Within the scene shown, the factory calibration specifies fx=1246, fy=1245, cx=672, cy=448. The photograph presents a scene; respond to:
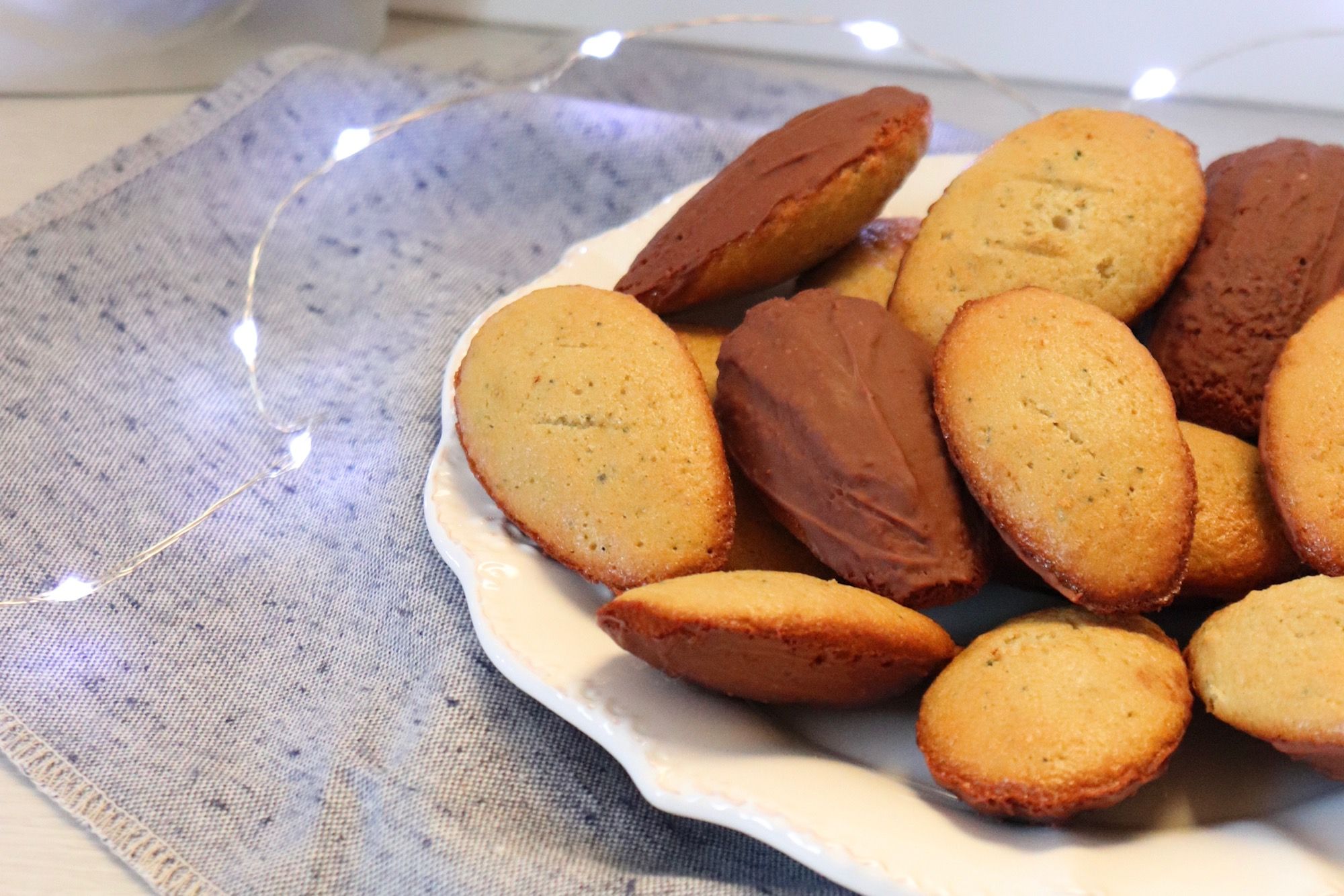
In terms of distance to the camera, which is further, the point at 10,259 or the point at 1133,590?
the point at 10,259

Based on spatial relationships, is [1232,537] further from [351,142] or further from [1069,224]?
[351,142]

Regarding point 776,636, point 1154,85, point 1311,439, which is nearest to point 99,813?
point 776,636

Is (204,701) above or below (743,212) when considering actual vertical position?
below

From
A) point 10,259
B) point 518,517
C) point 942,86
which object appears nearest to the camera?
point 518,517

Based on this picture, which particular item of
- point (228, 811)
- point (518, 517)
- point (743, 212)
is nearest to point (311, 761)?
point (228, 811)

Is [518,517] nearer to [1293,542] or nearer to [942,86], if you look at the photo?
[1293,542]

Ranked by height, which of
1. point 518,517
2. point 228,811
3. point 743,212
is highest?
point 743,212

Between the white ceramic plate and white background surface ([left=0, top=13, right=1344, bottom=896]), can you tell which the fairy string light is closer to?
white background surface ([left=0, top=13, right=1344, bottom=896])
